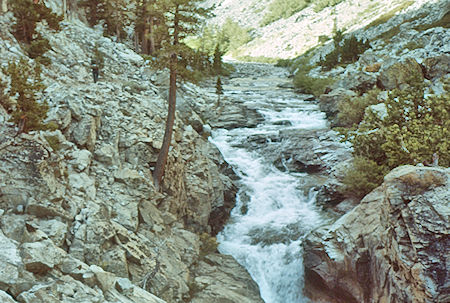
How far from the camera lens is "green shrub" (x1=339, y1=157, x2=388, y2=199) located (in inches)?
618

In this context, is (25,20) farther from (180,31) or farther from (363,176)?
(363,176)

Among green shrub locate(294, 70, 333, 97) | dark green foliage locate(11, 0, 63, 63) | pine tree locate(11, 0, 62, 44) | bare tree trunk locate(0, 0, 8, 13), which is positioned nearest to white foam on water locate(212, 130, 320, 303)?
dark green foliage locate(11, 0, 63, 63)

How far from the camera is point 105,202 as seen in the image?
38.6 ft

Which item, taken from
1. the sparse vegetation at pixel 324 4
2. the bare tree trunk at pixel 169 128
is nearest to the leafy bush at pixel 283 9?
the sparse vegetation at pixel 324 4

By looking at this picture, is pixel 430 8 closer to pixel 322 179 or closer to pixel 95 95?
pixel 322 179

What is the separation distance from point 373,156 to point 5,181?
15075 millimetres

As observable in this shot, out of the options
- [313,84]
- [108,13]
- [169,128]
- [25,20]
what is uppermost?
[108,13]

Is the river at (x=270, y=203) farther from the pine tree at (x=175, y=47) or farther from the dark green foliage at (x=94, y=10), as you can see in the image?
the dark green foliage at (x=94, y=10)

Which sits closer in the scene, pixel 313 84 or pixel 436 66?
pixel 436 66

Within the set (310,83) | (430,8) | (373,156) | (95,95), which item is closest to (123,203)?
(95,95)

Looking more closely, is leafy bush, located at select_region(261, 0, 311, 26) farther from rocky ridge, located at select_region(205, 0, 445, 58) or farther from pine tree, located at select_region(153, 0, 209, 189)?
pine tree, located at select_region(153, 0, 209, 189)

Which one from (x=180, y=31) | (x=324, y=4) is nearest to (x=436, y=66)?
(x=180, y=31)

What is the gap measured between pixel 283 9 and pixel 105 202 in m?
127

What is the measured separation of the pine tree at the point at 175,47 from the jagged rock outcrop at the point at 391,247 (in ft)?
22.3
